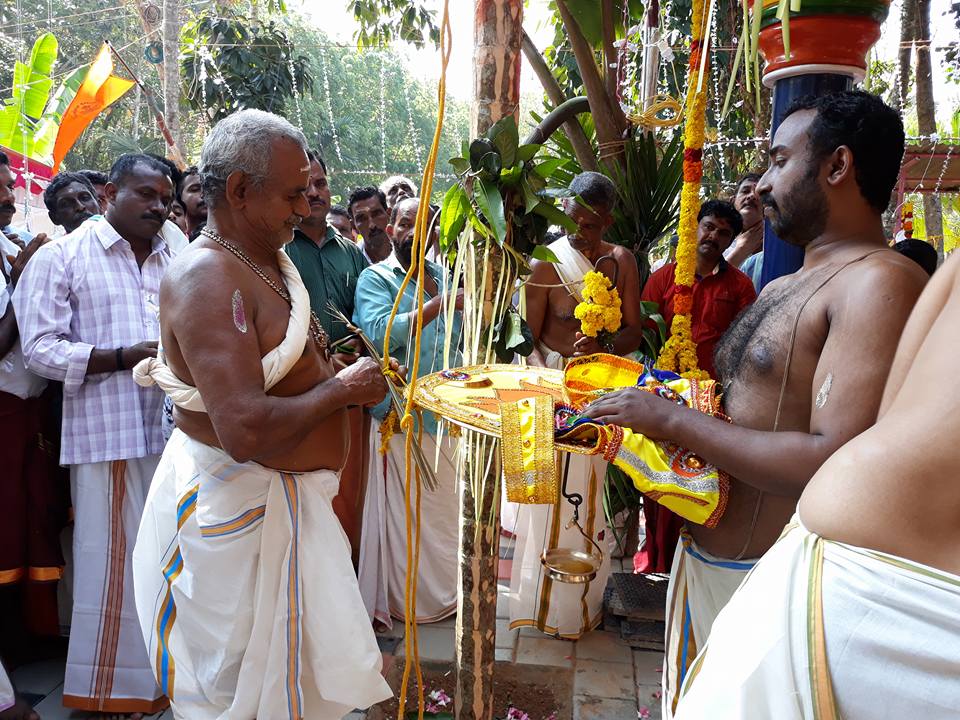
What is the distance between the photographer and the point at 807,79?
8.34 feet

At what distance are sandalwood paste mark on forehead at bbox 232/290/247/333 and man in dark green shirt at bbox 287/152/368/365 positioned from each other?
68.2 inches

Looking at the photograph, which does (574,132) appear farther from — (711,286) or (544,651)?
(544,651)

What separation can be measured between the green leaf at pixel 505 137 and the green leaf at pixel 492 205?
0.36 ft

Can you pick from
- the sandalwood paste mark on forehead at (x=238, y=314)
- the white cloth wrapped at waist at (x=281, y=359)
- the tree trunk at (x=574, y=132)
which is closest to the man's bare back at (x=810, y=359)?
Result: the white cloth wrapped at waist at (x=281, y=359)

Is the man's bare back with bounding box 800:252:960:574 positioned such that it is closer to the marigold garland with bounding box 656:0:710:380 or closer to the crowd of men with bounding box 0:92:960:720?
the crowd of men with bounding box 0:92:960:720

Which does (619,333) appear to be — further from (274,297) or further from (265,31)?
(265,31)

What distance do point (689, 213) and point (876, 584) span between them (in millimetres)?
2370

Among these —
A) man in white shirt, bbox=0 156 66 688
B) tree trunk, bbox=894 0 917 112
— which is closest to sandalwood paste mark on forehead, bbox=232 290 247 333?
man in white shirt, bbox=0 156 66 688

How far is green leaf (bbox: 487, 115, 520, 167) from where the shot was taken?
2.44 meters

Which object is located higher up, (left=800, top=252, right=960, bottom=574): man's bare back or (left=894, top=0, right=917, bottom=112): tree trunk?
(left=894, top=0, right=917, bottom=112): tree trunk

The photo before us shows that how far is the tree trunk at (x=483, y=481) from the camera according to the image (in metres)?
2.50

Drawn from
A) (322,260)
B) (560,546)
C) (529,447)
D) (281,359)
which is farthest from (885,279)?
(322,260)

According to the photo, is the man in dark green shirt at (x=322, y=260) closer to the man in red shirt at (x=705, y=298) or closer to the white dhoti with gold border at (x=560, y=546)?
the white dhoti with gold border at (x=560, y=546)

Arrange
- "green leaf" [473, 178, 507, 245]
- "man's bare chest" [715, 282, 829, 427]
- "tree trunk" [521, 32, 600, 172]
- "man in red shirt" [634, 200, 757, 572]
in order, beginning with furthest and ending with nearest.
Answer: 1. "tree trunk" [521, 32, 600, 172]
2. "man in red shirt" [634, 200, 757, 572]
3. "green leaf" [473, 178, 507, 245]
4. "man's bare chest" [715, 282, 829, 427]
